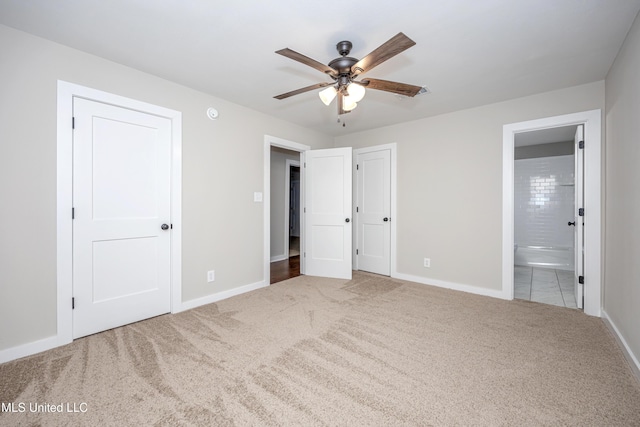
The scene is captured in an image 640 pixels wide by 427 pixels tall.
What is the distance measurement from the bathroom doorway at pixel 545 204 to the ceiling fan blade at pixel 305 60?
14.7 feet

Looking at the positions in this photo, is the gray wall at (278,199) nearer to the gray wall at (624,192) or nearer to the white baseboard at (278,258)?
the white baseboard at (278,258)

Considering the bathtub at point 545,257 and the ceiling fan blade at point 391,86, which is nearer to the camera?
the ceiling fan blade at point 391,86

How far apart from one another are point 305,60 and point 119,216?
218 centimetres

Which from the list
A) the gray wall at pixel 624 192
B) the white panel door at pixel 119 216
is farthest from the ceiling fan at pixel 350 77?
the white panel door at pixel 119 216

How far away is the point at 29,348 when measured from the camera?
2041 millimetres

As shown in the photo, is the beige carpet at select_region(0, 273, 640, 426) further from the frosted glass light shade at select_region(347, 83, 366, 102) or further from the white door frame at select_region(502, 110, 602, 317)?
the frosted glass light shade at select_region(347, 83, 366, 102)

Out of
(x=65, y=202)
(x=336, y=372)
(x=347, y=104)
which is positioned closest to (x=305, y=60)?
(x=347, y=104)

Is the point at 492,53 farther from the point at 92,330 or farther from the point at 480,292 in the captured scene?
the point at 92,330

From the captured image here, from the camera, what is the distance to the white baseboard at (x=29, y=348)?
6.41ft

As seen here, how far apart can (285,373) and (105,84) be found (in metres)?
2.85

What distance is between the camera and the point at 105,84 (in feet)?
7.91

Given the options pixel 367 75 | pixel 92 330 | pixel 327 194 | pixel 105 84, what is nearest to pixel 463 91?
pixel 367 75

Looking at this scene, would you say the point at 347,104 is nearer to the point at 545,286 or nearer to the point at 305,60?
the point at 305,60

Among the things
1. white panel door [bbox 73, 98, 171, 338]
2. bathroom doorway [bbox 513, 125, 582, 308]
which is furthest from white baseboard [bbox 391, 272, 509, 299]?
white panel door [bbox 73, 98, 171, 338]
